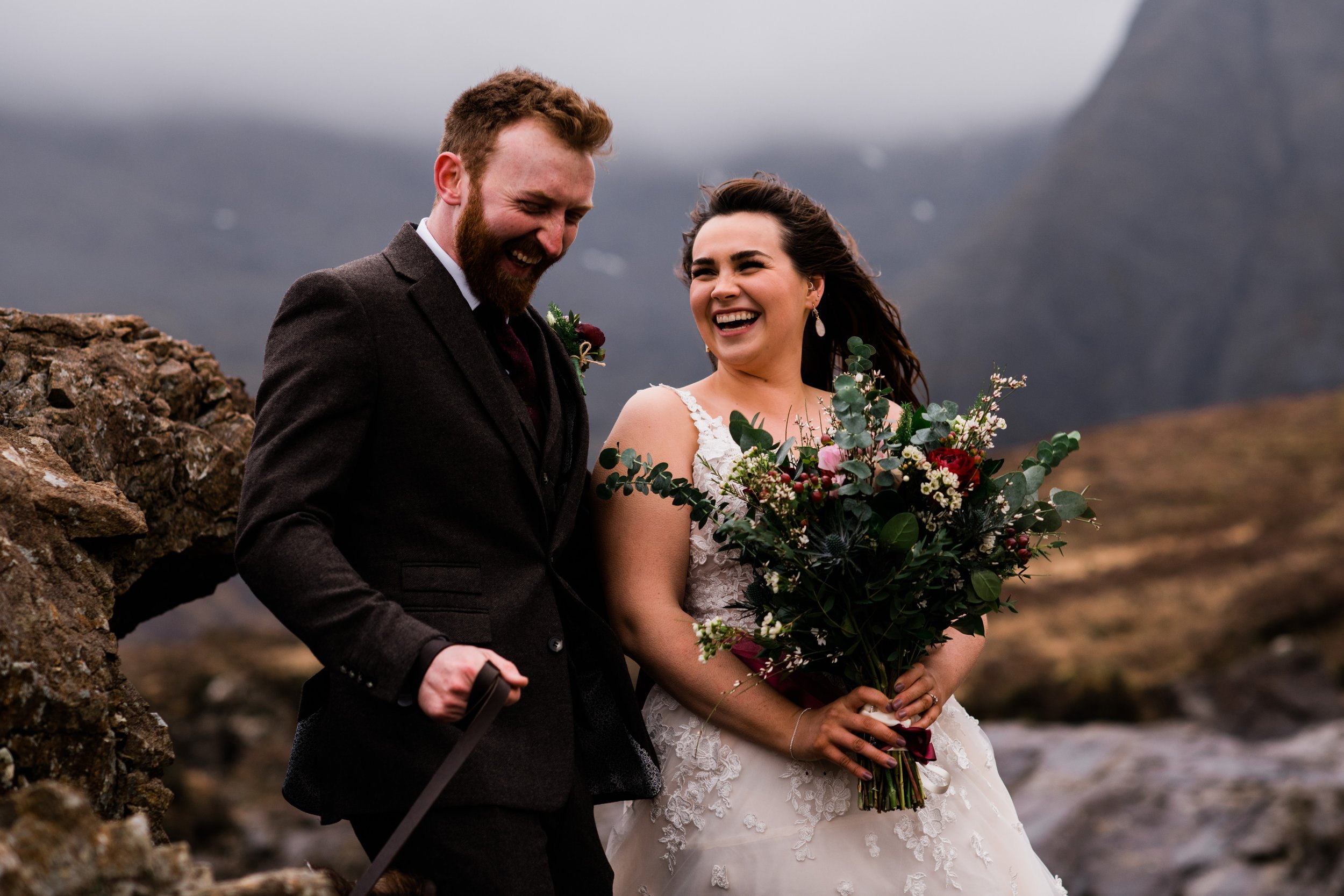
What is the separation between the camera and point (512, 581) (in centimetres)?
285

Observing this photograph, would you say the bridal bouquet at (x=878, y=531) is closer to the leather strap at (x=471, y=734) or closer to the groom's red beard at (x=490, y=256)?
the groom's red beard at (x=490, y=256)

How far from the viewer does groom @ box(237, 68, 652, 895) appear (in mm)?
2438

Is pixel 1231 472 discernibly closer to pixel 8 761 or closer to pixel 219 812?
pixel 219 812

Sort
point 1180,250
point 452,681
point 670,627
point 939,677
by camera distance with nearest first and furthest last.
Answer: point 452,681, point 670,627, point 939,677, point 1180,250

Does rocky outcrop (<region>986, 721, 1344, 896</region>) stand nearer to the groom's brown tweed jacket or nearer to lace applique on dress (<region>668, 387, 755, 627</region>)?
lace applique on dress (<region>668, 387, 755, 627</region>)

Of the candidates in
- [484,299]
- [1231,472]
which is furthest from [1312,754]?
[1231,472]

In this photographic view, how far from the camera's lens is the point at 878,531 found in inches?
120

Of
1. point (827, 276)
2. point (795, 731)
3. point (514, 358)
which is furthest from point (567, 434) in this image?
point (827, 276)

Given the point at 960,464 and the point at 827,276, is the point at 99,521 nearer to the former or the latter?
the point at 960,464

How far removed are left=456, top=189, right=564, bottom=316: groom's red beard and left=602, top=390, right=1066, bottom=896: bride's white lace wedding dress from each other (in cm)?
110

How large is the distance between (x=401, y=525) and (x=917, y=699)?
1668mm

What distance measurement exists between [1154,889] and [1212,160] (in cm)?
8391

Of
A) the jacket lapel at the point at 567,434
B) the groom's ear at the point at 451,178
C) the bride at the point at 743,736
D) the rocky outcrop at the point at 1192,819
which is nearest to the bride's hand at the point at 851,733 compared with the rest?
the bride at the point at 743,736

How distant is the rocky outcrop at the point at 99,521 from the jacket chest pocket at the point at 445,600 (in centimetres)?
80
